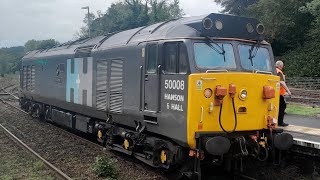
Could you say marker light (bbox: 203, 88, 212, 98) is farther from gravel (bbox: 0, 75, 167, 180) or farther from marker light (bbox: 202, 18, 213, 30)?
gravel (bbox: 0, 75, 167, 180)

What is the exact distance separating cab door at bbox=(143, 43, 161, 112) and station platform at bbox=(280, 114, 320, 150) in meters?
3.32

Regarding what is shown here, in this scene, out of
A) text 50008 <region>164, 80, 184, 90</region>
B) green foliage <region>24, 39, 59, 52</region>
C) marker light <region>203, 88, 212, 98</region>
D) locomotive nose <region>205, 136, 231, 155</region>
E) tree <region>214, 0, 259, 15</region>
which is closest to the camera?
locomotive nose <region>205, 136, 231, 155</region>

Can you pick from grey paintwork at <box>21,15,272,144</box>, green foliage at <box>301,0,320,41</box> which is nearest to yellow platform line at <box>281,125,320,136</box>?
grey paintwork at <box>21,15,272,144</box>

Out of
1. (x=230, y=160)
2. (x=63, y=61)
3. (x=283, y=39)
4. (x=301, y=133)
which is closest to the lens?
(x=230, y=160)

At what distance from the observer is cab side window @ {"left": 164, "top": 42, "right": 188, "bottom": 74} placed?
7988mm

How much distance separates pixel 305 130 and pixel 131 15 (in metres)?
53.0

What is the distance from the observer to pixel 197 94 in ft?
25.0

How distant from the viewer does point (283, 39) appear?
4547 centimetres

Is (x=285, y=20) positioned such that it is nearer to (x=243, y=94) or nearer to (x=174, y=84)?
(x=243, y=94)

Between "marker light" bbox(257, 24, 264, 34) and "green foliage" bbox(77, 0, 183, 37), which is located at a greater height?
"green foliage" bbox(77, 0, 183, 37)

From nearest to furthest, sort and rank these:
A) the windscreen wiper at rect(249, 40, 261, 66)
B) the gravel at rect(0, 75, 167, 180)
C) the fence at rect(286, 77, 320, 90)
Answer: the windscreen wiper at rect(249, 40, 261, 66) < the gravel at rect(0, 75, 167, 180) < the fence at rect(286, 77, 320, 90)

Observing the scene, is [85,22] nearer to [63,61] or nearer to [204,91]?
[63,61]

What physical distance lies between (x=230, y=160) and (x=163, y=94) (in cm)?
206

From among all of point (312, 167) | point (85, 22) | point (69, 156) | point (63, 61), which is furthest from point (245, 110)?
point (85, 22)
